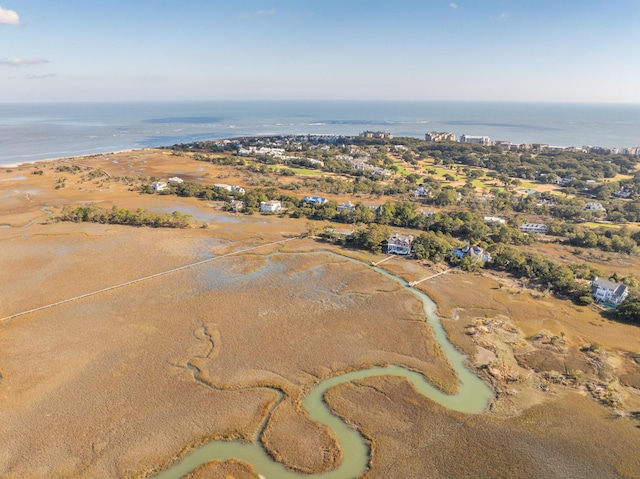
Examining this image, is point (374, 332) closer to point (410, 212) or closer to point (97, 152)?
point (410, 212)

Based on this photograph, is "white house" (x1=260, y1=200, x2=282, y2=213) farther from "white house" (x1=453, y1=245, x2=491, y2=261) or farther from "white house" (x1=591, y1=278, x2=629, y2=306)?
"white house" (x1=591, y1=278, x2=629, y2=306)

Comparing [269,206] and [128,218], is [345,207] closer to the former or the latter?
[269,206]

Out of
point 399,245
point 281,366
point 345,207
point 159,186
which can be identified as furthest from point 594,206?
point 159,186

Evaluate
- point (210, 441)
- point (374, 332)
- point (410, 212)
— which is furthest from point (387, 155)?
point (210, 441)

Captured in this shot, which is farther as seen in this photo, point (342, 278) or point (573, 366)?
point (342, 278)

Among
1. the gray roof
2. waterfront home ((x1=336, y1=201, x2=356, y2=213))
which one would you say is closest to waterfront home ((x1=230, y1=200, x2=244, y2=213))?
waterfront home ((x1=336, y1=201, x2=356, y2=213))

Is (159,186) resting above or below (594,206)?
above
